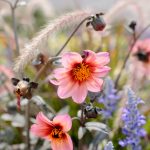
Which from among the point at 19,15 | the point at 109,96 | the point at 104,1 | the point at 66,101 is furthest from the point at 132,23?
the point at 104,1

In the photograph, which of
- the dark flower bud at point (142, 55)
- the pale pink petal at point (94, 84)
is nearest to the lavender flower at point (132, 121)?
the pale pink petal at point (94, 84)

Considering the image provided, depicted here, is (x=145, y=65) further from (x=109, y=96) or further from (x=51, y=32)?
(x=51, y=32)

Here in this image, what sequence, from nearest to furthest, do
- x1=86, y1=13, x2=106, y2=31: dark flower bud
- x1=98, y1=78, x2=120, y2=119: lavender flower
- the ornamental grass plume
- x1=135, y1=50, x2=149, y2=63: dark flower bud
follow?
the ornamental grass plume → x1=86, y1=13, x2=106, y2=31: dark flower bud → x1=98, y1=78, x2=120, y2=119: lavender flower → x1=135, y1=50, x2=149, y2=63: dark flower bud

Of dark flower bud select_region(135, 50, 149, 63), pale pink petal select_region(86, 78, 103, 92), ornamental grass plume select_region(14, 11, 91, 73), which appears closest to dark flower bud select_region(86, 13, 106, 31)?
ornamental grass plume select_region(14, 11, 91, 73)

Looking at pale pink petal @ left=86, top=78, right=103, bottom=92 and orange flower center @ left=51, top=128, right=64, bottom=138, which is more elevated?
pale pink petal @ left=86, top=78, right=103, bottom=92

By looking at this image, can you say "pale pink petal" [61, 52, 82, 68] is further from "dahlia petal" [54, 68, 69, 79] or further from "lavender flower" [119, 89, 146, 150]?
"lavender flower" [119, 89, 146, 150]

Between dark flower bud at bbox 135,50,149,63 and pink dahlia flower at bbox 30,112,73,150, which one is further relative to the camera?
dark flower bud at bbox 135,50,149,63

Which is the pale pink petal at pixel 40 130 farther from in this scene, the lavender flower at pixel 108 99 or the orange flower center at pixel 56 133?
the lavender flower at pixel 108 99

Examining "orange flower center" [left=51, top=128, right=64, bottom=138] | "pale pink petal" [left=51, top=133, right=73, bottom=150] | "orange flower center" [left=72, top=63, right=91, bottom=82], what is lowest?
"pale pink petal" [left=51, top=133, right=73, bottom=150]

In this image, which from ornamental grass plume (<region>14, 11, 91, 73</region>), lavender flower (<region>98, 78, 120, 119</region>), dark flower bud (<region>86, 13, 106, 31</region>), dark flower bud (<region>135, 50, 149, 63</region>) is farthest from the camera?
dark flower bud (<region>135, 50, 149, 63</region>)
